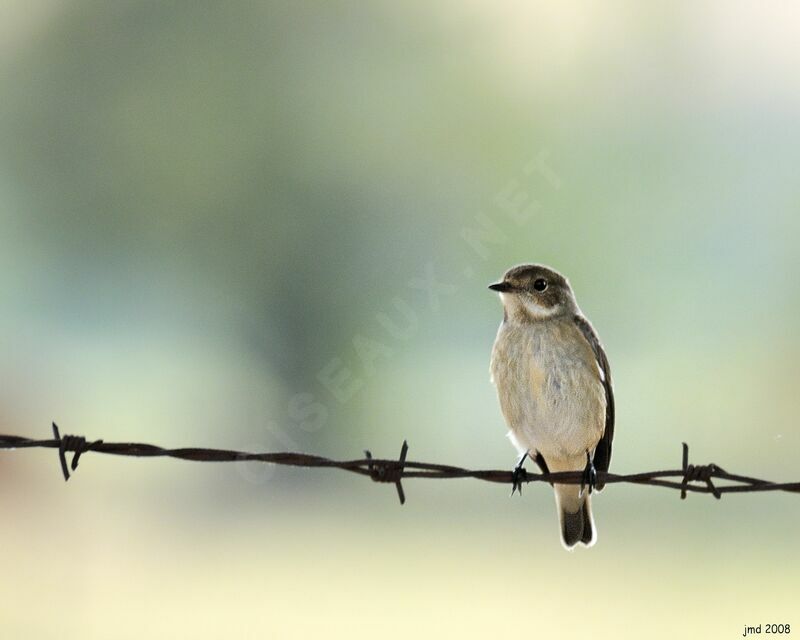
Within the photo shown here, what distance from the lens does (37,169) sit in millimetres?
28203

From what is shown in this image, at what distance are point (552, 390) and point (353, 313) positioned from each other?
20111 millimetres

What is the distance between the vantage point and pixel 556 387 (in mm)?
5348

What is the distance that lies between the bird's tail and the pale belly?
0.32 metres

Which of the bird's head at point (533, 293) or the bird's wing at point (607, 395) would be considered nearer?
the bird's wing at point (607, 395)

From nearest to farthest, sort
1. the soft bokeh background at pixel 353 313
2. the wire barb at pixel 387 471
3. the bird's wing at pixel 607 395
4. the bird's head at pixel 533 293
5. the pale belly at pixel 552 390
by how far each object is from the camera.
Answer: the wire barb at pixel 387 471
the pale belly at pixel 552 390
the bird's wing at pixel 607 395
the bird's head at pixel 533 293
the soft bokeh background at pixel 353 313

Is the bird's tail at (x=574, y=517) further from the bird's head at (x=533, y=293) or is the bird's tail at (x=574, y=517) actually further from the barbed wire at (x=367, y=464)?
the barbed wire at (x=367, y=464)

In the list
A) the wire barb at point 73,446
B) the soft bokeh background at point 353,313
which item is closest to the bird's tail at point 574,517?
the wire barb at point 73,446

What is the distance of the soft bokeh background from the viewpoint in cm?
1617

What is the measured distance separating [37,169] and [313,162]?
24.7ft

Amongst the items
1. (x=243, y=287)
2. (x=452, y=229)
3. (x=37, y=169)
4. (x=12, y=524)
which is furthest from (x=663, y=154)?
(x=12, y=524)

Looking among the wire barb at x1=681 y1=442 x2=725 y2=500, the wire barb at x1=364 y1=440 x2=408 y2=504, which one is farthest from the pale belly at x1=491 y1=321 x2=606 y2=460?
the wire barb at x1=364 y1=440 x2=408 y2=504

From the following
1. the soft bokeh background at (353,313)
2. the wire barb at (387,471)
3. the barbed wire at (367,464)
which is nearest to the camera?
the barbed wire at (367,464)

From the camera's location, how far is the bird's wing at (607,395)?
5508 mm

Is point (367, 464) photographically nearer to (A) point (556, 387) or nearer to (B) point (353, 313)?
(A) point (556, 387)
